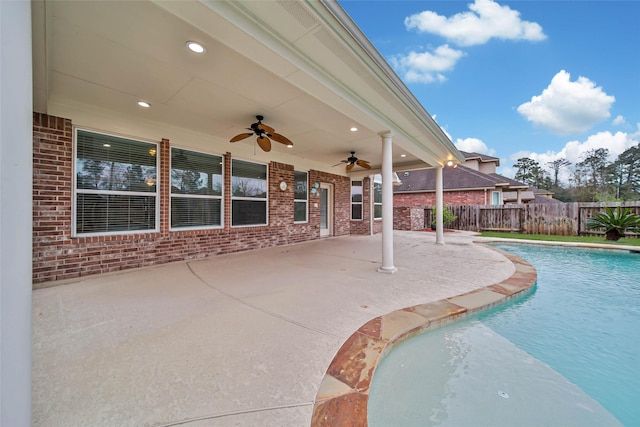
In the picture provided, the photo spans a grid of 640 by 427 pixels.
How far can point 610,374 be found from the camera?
82.2 inches

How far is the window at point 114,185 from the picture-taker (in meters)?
4.01

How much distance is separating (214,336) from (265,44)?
8.91 ft

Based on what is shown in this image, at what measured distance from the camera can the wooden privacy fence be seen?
33.0 feet

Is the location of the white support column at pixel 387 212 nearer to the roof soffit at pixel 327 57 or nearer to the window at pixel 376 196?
the roof soffit at pixel 327 57

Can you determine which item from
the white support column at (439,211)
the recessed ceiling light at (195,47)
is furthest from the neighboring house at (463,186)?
the recessed ceiling light at (195,47)

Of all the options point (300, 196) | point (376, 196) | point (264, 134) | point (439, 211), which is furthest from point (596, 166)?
point (264, 134)

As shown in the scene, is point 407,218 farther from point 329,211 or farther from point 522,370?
point 522,370

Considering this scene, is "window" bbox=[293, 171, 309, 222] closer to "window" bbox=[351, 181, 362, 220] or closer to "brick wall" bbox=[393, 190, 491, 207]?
"window" bbox=[351, 181, 362, 220]

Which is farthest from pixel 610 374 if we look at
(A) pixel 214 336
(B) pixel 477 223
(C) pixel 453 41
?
(C) pixel 453 41

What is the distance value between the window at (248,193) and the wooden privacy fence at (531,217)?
1036cm

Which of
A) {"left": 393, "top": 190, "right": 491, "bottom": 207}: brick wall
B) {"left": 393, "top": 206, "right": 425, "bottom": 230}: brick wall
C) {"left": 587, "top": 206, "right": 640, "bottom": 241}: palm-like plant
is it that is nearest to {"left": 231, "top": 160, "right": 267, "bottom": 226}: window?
{"left": 393, "top": 206, "right": 425, "bottom": 230}: brick wall

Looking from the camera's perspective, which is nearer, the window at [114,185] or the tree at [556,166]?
the window at [114,185]
